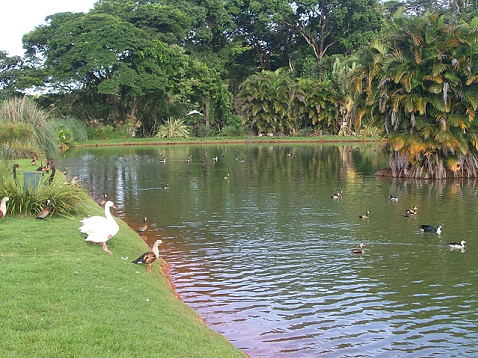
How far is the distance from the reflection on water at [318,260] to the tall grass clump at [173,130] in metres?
36.4

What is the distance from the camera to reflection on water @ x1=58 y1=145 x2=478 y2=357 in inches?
374

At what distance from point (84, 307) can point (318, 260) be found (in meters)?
7.56

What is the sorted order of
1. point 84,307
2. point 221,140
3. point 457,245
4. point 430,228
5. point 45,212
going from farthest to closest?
point 221,140
point 430,228
point 457,245
point 45,212
point 84,307

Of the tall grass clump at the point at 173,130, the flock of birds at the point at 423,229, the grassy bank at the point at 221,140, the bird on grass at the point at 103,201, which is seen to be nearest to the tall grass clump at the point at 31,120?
the bird on grass at the point at 103,201

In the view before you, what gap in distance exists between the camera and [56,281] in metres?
8.41

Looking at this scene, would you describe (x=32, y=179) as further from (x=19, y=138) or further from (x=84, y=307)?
(x=19, y=138)

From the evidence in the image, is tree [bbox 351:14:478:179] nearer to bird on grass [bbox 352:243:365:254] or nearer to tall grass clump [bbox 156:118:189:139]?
bird on grass [bbox 352:243:365:254]

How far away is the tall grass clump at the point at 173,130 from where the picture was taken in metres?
65.8

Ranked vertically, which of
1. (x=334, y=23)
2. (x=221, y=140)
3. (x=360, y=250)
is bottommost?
(x=360, y=250)

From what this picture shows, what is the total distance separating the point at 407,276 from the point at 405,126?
17.7m

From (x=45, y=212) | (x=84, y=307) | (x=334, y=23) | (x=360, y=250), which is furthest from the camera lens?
(x=334, y=23)

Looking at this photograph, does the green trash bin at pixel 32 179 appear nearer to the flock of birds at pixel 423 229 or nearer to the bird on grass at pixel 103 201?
the bird on grass at pixel 103 201

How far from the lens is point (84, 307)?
7.44m

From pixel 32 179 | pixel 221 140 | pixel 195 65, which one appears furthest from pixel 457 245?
pixel 195 65
